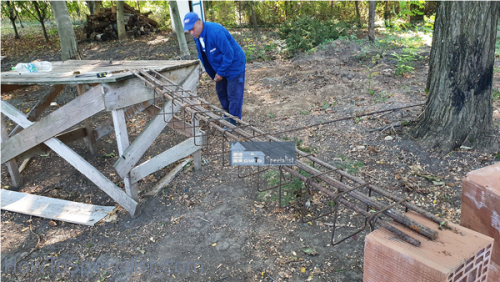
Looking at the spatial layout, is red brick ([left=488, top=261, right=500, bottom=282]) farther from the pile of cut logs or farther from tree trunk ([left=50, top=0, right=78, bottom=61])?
the pile of cut logs

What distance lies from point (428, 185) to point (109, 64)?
468cm

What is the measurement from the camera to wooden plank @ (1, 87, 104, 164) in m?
3.90

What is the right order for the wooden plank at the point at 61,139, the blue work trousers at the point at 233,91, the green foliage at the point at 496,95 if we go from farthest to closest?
the green foliage at the point at 496,95 < the wooden plank at the point at 61,139 < the blue work trousers at the point at 233,91

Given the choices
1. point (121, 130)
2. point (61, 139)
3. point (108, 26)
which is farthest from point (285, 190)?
point (108, 26)

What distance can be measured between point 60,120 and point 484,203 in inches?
166

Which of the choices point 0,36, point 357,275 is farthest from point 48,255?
point 0,36

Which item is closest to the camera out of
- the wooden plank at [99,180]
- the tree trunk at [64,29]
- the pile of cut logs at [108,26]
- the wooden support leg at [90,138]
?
the wooden plank at [99,180]

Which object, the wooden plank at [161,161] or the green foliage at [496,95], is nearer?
the wooden plank at [161,161]

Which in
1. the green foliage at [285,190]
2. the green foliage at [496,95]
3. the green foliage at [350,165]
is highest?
A: the green foliage at [496,95]

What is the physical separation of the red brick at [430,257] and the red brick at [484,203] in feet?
1.26

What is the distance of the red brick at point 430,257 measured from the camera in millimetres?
1452

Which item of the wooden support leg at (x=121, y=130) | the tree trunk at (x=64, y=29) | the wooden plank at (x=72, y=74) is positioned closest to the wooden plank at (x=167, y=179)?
the wooden support leg at (x=121, y=130)

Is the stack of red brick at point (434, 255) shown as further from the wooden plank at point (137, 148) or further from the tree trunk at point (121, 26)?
the tree trunk at point (121, 26)

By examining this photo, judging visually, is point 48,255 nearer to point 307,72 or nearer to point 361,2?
point 307,72
